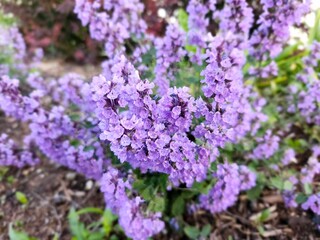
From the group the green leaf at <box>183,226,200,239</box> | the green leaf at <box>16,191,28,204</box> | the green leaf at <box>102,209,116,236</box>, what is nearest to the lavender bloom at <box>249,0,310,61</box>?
the green leaf at <box>183,226,200,239</box>

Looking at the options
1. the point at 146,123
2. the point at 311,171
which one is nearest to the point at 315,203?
the point at 311,171

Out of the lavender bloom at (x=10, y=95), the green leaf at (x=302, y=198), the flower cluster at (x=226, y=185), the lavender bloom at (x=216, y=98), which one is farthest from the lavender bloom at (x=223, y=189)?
the lavender bloom at (x=10, y=95)

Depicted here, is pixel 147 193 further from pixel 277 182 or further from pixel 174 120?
pixel 277 182

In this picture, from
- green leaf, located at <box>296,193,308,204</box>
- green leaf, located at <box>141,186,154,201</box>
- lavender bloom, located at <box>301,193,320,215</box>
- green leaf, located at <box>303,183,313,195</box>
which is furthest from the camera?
green leaf, located at <box>303,183,313,195</box>

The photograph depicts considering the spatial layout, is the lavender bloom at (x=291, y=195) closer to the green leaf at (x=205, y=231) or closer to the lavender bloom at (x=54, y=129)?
the green leaf at (x=205, y=231)

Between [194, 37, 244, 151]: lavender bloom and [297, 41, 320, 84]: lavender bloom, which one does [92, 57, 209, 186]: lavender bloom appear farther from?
[297, 41, 320, 84]: lavender bloom

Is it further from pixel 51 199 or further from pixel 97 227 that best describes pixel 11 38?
pixel 97 227

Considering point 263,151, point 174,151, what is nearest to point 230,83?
point 174,151
